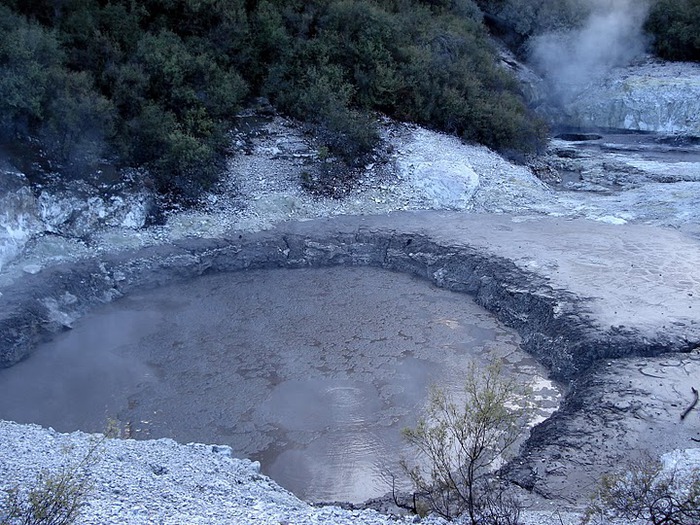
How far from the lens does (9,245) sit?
49.5 ft

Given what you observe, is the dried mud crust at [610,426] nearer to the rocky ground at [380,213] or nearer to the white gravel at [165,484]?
the rocky ground at [380,213]

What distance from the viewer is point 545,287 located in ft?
46.5

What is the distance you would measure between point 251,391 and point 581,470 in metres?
5.77

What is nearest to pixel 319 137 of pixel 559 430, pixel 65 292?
pixel 65 292

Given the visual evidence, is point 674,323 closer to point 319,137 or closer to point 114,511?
point 114,511

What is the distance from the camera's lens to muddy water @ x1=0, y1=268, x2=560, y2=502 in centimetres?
1069

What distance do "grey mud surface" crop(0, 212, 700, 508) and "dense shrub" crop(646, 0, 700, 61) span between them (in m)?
18.0

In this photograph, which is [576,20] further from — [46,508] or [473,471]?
[46,508]

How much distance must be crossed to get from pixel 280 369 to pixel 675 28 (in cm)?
2747

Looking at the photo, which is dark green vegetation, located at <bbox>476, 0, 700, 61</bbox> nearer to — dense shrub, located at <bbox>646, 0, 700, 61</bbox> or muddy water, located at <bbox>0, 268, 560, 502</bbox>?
dense shrub, located at <bbox>646, 0, 700, 61</bbox>

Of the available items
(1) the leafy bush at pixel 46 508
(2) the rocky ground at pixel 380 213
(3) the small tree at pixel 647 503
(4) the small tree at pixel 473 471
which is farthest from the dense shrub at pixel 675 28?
(1) the leafy bush at pixel 46 508

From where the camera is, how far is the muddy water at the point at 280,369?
10.7m

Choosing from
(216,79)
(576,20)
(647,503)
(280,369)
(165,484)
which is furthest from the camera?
(576,20)

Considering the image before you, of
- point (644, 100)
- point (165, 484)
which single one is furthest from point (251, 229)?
point (644, 100)
